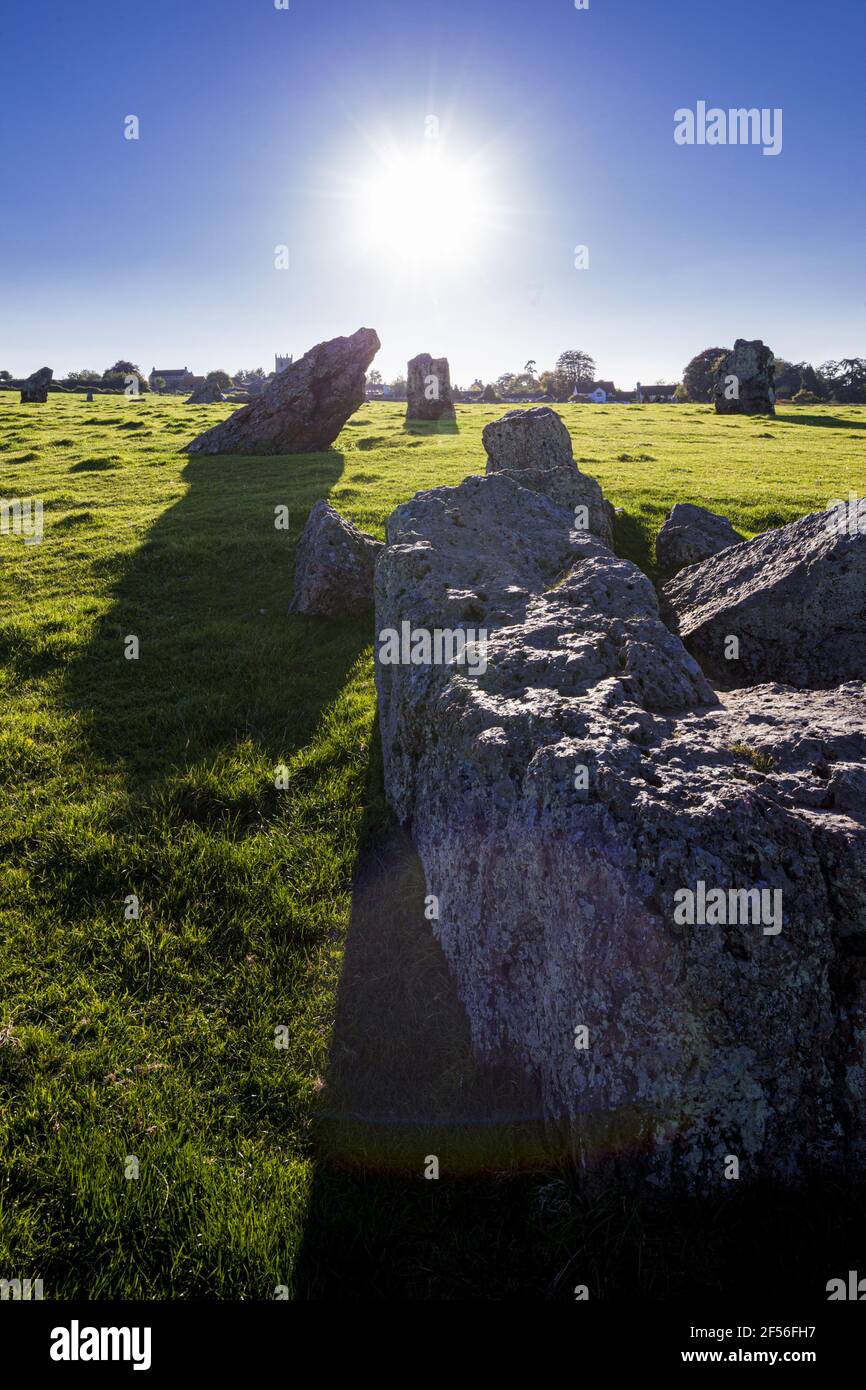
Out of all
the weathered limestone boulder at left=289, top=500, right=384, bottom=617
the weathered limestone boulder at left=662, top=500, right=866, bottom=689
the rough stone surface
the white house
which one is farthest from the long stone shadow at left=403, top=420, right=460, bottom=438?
the white house

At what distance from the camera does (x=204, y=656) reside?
32.8 ft

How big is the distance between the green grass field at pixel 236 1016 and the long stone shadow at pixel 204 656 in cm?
5

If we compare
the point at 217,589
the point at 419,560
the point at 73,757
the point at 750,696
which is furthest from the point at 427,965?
the point at 217,589

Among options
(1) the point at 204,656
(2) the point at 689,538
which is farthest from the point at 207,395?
(2) the point at 689,538

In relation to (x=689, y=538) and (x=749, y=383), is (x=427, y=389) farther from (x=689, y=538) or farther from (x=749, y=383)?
(x=689, y=538)

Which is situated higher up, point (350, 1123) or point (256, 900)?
point (256, 900)

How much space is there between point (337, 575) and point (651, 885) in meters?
8.37

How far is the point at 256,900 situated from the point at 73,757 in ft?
11.0

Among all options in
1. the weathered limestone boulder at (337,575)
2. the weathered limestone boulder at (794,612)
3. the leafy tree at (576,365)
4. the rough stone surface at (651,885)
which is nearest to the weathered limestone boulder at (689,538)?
the weathered limestone boulder at (794,612)

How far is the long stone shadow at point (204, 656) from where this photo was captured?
8.07m

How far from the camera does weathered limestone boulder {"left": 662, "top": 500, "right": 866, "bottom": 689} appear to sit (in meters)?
6.94

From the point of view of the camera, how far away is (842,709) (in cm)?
489

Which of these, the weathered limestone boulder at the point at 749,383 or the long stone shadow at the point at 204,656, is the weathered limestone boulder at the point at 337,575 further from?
the weathered limestone boulder at the point at 749,383
